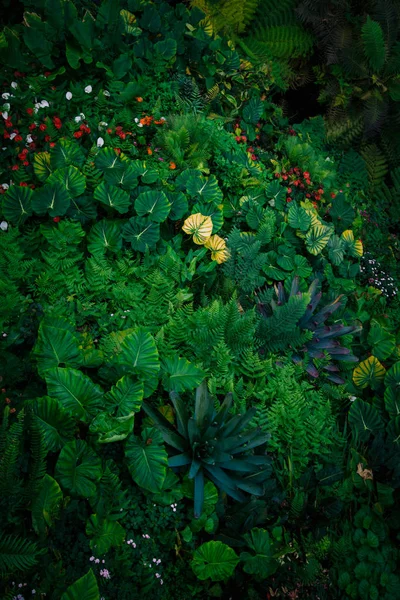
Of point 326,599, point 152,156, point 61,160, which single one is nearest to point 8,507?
point 326,599

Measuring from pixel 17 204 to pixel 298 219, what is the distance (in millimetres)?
2136

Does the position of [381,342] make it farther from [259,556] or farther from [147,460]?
[147,460]

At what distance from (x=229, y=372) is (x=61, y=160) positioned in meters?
1.90

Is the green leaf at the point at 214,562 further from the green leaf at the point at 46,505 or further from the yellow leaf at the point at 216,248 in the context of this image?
the yellow leaf at the point at 216,248

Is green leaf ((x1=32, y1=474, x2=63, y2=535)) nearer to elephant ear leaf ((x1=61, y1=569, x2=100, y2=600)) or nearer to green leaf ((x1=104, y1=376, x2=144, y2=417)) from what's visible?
elephant ear leaf ((x1=61, y1=569, x2=100, y2=600))

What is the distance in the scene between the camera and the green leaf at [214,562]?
232 cm

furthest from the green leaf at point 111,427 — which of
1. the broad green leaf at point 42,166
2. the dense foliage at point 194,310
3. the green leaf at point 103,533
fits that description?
the broad green leaf at point 42,166

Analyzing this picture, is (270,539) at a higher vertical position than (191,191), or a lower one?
lower

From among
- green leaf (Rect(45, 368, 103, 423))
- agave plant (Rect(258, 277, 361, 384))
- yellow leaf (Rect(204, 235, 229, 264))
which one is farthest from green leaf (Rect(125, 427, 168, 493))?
yellow leaf (Rect(204, 235, 229, 264))

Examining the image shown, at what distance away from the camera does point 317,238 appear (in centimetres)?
385

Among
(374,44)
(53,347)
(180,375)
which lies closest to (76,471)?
(53,347)

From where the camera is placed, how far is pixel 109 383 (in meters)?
2.71

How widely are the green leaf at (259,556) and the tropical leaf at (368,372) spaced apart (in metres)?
1.42

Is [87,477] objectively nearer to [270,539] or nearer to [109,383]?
[109,383]
